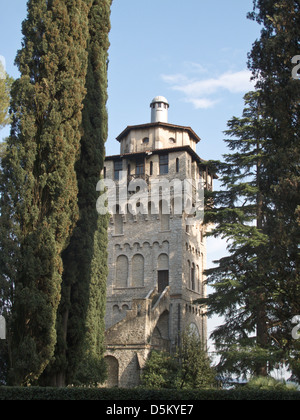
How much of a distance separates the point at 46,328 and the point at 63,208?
10.4ft

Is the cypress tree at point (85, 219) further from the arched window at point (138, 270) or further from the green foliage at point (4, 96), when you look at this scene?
the arched window at point (138, 270)

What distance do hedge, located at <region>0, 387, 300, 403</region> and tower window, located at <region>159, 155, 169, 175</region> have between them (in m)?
26.9

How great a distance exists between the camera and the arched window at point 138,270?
3641 centimetres

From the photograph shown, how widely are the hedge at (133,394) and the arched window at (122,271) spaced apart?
25336 millimetres

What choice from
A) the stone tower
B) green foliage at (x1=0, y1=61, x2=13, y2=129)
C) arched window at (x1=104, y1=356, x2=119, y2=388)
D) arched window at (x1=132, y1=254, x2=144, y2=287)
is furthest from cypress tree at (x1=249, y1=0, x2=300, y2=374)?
arched window at (x1=132, y1=254, x2=144, y2=287)

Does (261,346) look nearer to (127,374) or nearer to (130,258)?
(127,374)

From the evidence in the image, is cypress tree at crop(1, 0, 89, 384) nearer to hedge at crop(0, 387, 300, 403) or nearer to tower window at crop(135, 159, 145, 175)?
hedge at crop(0, 387, 300, 403)

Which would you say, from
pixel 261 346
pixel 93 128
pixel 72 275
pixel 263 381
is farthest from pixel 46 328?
pixel 261 346

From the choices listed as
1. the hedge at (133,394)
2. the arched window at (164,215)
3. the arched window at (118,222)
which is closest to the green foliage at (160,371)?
the arched window at (164,215)

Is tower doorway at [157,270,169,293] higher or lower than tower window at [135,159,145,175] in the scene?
lower

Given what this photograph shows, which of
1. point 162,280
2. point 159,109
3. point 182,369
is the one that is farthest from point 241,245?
point 159,109

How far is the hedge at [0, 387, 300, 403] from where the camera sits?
36.0 feet

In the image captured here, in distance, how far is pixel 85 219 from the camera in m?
15.9

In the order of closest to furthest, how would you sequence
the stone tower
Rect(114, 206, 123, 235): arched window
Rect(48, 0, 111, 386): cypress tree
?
Rect(48, 0, 111, 386): cypress tree → the stone tower → Rect(114, 206, 123, 235): arched window
